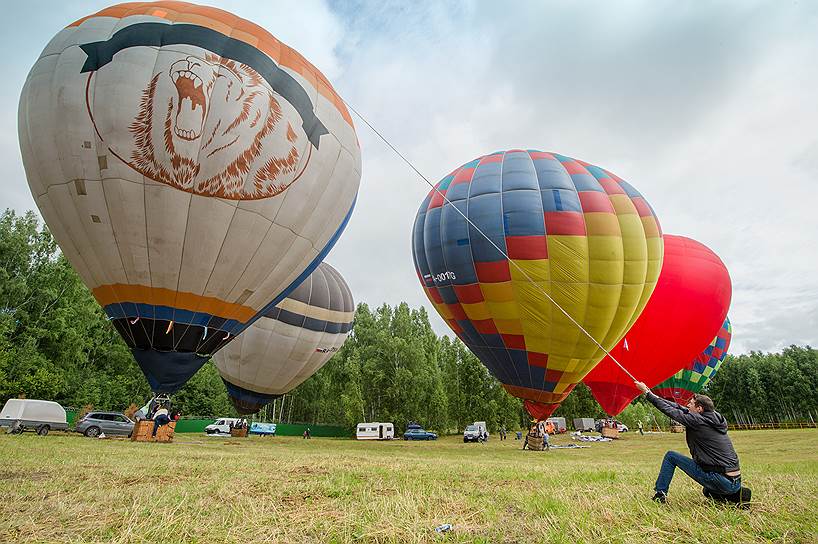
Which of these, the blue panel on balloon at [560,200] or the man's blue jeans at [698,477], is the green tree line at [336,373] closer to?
the blue panel on balloon at [560,200]

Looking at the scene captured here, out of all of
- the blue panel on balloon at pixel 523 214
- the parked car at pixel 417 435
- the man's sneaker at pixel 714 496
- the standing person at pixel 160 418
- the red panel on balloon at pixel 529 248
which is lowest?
the parked car at pixel 417 435

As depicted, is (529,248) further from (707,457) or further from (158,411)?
(158,411)

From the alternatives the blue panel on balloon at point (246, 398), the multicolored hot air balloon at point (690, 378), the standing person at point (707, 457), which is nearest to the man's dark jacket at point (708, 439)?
the standing person at point (707, 457)

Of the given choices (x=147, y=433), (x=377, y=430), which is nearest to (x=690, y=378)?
(x=377, y=430)

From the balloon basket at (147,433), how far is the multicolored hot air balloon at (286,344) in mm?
4803

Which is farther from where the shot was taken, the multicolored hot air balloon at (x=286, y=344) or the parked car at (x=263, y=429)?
the parked car at (x=263, y=429)

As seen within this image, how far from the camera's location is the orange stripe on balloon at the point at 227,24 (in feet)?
31.3

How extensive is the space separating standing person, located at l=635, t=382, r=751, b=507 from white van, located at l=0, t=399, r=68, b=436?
21645 mm

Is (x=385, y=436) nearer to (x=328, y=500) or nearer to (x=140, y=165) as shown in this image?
(x=140, y=165)

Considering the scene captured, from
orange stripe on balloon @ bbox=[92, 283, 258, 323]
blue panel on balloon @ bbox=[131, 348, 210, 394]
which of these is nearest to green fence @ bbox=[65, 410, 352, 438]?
blue panel on balloon @ bbox=[131, 348, 210, 394]

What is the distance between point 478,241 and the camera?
14617mm

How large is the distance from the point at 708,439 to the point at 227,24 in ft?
37.3

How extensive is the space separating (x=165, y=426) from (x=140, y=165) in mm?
9589

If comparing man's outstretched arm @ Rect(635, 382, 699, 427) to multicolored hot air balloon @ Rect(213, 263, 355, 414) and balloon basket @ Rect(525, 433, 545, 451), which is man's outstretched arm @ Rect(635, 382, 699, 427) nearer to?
balloon basket @ Rect(525, 433, 545, 451)
